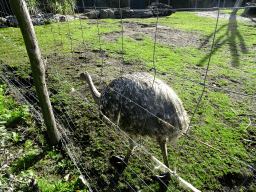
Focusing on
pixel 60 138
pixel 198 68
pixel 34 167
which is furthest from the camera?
pixel 198 68

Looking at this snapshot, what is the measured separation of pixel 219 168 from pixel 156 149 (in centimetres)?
89

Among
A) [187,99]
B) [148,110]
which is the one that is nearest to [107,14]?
[187,99]

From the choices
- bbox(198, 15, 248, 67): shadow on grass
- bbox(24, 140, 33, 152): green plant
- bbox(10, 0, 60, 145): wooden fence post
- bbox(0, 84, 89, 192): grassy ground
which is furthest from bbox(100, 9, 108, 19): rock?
bbox(24, 140, 33, 152): green plant

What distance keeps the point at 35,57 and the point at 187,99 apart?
2.93 meters

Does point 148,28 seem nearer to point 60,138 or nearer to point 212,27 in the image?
point 212,27

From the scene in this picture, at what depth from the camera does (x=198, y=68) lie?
5.16 metres

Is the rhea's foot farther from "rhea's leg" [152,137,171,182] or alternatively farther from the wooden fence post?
the wooden fence post

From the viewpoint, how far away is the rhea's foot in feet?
8.14

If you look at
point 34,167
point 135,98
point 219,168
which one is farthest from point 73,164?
point 219,168

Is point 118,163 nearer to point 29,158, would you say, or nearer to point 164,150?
point 164,150

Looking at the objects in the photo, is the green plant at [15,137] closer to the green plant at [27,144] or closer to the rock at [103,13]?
the green plant at [27,144]

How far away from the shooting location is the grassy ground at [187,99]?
2404 mm

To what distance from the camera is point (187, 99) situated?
377 cm

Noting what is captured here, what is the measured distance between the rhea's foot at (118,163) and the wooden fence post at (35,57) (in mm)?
864
